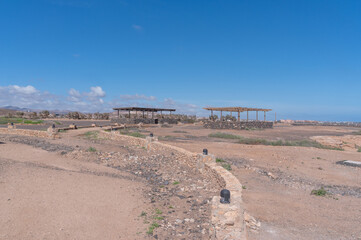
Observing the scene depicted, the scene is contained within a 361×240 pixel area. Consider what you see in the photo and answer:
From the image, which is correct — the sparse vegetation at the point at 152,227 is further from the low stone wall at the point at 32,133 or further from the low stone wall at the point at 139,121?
the low stone wall at the point at 139,121

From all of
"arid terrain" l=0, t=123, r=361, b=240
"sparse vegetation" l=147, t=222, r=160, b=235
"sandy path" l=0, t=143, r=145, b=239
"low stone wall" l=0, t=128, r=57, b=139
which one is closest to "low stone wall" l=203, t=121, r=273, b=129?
"low stone wall" l=0, t=128, r=57, b=139

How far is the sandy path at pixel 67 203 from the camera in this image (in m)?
4.91

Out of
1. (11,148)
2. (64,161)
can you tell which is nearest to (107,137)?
(11,148)

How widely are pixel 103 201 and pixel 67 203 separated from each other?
92cm

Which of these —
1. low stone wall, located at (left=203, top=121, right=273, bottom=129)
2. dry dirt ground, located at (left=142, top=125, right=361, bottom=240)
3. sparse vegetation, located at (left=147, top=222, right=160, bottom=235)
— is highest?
low stone wall, located at (left=203, top=121, right=273, bottom=129)

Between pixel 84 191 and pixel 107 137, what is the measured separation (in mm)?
13686

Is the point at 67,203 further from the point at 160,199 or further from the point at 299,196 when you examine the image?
the point at 299,196

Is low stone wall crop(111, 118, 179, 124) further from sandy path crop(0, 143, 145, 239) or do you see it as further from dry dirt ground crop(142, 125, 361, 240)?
sandy path crop(0, 143, 145, 239)

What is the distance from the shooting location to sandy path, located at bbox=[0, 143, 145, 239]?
4.91 m

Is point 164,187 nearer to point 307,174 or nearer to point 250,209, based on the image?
point 250,209

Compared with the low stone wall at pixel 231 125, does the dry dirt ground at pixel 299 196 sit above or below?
below

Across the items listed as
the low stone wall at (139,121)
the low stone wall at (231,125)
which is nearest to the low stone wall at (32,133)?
the low stone wall at (139,121)

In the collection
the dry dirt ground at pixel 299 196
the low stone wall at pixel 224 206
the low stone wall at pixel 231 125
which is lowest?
the dry dirt ground at pixel 299 196

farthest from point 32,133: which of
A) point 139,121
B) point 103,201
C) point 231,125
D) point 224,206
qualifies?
point 231,125
